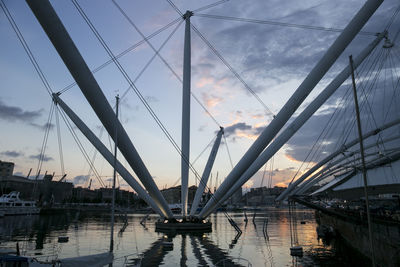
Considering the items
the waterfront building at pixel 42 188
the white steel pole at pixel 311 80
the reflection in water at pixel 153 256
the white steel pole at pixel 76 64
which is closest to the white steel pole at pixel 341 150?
the white steel pole at pixel 311 80

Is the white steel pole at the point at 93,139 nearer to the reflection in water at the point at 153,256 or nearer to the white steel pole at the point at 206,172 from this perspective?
the reflection in water at the point at 153,256

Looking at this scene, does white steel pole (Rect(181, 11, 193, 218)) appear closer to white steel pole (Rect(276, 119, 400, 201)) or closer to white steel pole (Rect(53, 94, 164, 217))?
white steel pole (Rect(53, 94, 164, 217))

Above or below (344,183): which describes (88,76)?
above

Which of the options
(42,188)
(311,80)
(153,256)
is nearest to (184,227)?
(153,256)

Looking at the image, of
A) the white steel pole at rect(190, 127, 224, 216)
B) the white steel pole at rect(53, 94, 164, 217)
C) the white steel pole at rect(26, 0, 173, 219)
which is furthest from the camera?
the white steel pole at rect(190, 127, 224, 216)

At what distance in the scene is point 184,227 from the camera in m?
42.1

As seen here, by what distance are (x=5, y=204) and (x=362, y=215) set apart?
98.9 m

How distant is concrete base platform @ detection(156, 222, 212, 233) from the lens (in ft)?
138

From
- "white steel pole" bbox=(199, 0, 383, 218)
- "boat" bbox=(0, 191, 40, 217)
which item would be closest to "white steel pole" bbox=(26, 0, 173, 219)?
"white steel pole" bbox=(199, 0, 383, 218)

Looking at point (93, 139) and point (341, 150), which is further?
point (341, 150)

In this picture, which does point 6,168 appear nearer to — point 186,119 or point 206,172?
point 206,172

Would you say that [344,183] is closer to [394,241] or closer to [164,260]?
[394,241]

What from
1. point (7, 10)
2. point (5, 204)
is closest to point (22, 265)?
point (7, 10)

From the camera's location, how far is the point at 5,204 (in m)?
93.0
